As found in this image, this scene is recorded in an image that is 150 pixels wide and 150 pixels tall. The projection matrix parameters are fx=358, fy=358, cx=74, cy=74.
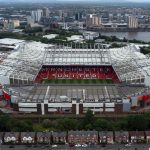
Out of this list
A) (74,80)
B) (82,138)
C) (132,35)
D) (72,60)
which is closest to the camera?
(82,138)

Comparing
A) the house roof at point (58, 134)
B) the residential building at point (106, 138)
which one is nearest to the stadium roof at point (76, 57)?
the house roof at point (58, 134)

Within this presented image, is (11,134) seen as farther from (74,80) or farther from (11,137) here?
(74,80)

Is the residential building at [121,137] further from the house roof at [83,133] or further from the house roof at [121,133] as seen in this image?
the house roof at [83,133]

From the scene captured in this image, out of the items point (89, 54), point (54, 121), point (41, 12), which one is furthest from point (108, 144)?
point (41, 12)

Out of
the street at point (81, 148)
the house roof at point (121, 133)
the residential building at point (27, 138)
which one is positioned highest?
the house roof at point (121, 133)

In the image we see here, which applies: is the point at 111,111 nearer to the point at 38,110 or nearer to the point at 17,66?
the point at 38,110

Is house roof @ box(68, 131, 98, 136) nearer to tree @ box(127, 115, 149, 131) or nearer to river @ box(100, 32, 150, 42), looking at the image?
tree @ box(127, 115, 149, 131)

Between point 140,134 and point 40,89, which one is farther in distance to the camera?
point 40,89

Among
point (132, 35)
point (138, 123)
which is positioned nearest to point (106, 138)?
point (138, 123)
